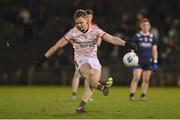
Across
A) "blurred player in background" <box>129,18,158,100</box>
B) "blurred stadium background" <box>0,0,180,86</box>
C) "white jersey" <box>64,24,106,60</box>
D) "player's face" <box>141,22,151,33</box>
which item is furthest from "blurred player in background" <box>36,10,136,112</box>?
"blurred stadium background" <box>0,0,180,86</box>

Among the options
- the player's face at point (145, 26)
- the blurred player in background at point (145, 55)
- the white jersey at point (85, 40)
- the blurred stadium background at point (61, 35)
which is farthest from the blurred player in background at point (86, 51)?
the blurred stadium background at point (61, 35)

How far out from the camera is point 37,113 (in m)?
13.9

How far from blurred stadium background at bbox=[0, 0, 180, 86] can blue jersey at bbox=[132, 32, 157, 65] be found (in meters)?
8.68

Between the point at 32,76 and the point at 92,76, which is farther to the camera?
the point at 32,76

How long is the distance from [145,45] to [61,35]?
9.43 metres

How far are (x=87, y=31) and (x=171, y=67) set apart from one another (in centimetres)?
1482

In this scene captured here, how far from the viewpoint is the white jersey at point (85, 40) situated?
46.9ft

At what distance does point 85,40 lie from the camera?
14.3 m

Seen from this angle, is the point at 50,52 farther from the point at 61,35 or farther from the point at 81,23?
the point at 61,35

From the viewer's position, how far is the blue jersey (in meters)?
19.6

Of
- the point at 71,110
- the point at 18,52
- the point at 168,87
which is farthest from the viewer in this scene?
the point at 18,52

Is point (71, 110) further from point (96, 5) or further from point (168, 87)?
point (96, 5)

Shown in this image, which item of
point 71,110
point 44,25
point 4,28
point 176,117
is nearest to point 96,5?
point 44,25

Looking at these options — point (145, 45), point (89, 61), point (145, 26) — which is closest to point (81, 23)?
point (89, 61)
